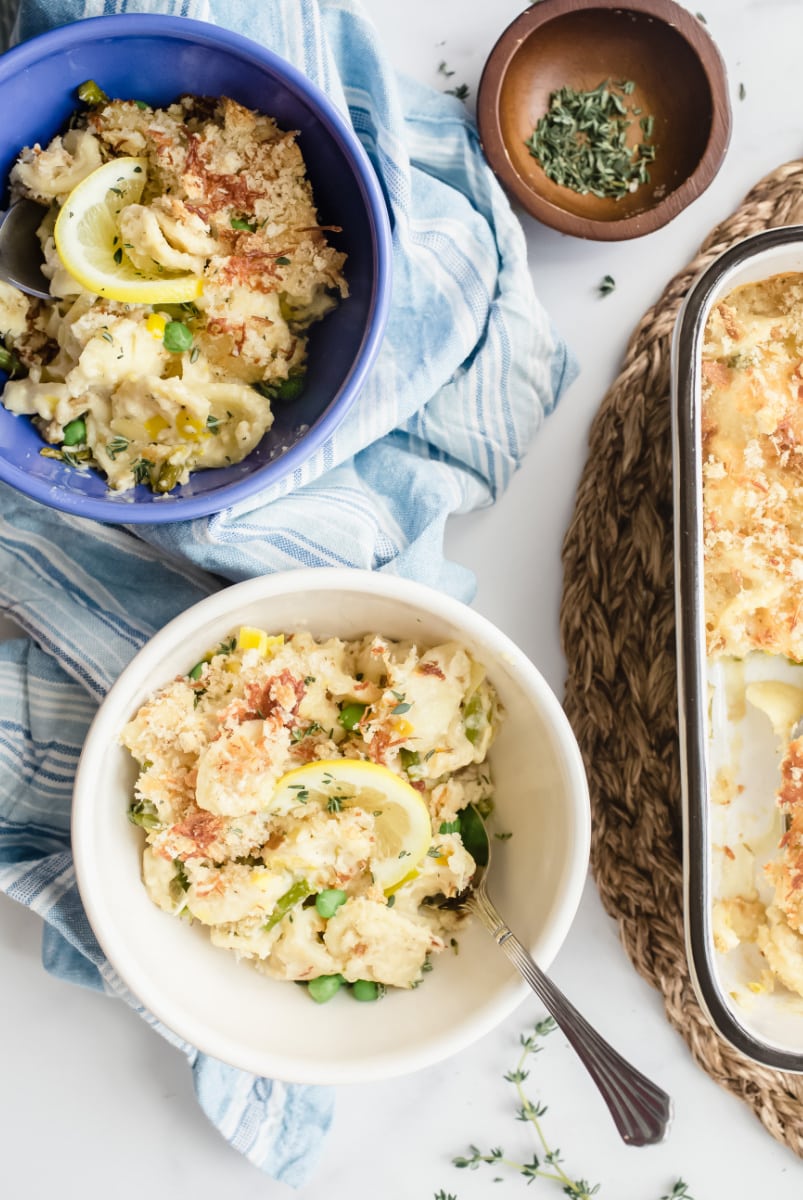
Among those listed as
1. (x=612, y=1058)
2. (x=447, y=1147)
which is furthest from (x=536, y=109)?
(x=447, y=1147)

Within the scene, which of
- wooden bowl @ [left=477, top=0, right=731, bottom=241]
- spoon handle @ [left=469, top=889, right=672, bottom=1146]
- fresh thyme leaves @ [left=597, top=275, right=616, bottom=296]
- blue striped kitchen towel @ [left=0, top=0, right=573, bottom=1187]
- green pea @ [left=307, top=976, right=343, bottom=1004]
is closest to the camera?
spoon handle @ [left=469, top=889, right=672, bottom=1146]

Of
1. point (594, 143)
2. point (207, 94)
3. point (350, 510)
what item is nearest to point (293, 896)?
point (350, 510)

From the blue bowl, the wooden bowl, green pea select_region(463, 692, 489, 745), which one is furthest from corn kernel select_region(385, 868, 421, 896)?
the wooden bowl

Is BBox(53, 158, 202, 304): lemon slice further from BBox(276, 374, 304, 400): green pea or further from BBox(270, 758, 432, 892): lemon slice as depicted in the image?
BBox(270, 758, 432, 892): lemon slice

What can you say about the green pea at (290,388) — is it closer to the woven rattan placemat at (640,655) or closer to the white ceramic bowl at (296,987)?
the white ceramic bowl at (296,987)

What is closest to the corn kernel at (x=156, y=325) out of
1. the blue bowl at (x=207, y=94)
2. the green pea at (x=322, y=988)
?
the blue bowl at (x=207, y=94)

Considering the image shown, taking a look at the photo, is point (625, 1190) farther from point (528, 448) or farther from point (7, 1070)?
point (528, 448)
